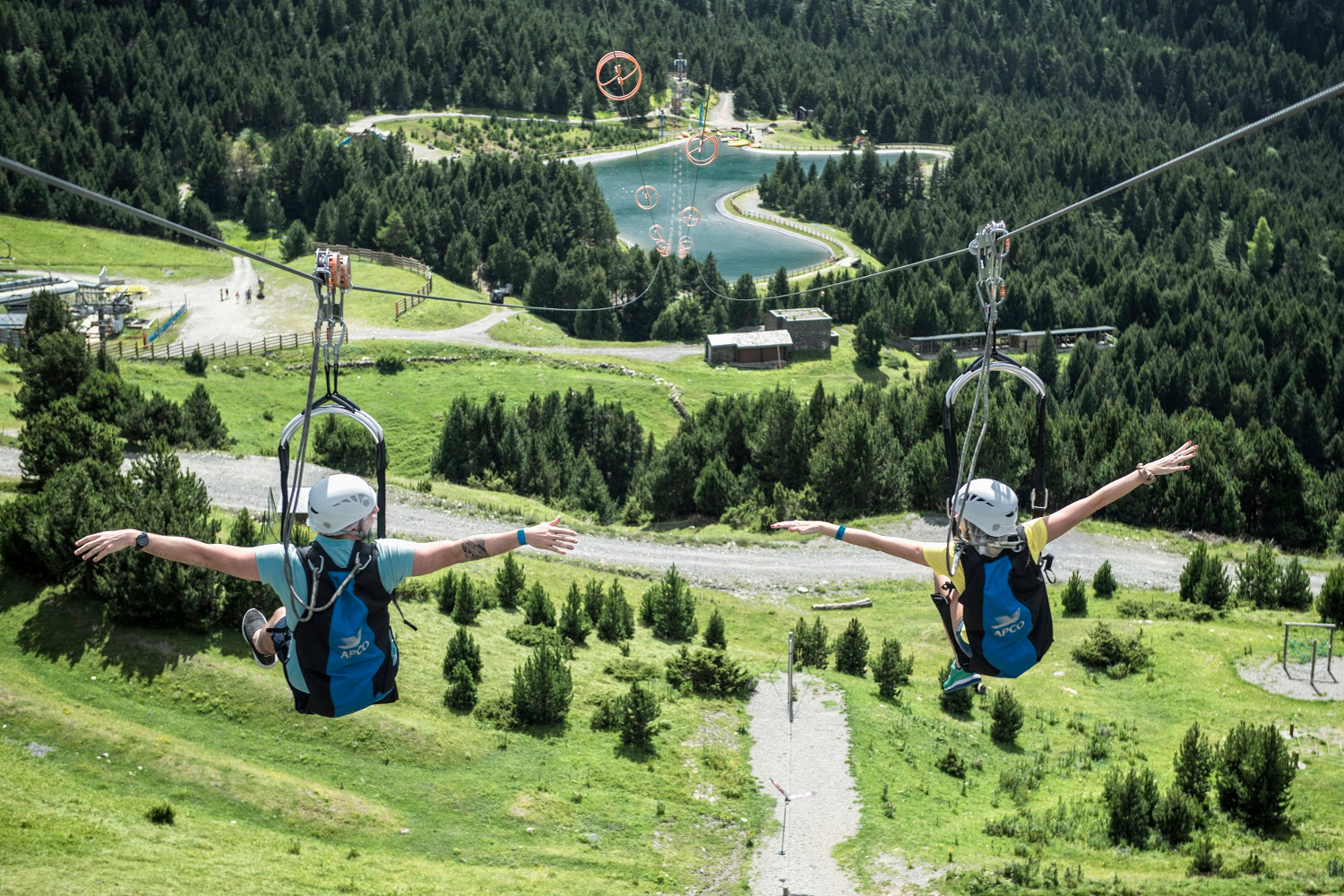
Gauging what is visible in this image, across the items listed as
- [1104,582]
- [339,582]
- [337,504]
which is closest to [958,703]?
[1104,582]

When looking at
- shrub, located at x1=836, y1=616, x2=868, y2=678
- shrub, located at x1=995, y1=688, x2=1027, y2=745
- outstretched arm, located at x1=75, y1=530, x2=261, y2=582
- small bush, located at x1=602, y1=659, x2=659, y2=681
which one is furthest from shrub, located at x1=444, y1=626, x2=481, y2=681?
outstretched arm, located at x1=75, y1=530, x2=261, y2=582

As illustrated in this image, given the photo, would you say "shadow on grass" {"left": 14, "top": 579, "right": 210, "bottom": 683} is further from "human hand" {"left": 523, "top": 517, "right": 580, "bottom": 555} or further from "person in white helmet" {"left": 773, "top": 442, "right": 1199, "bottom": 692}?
"person in white helmet" {"left": 773, "top": 442, "right": 1199, "bottom": 692}

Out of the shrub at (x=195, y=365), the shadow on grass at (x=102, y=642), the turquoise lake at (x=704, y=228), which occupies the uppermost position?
the turquoise lake at (x=704, y=228)

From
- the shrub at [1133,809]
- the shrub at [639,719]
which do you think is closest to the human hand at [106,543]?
the shrub at [639,719]

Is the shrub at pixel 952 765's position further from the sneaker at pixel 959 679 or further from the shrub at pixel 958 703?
the sneaker at pixel 959 679

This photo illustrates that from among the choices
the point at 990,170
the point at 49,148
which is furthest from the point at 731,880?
the point at 990,170
